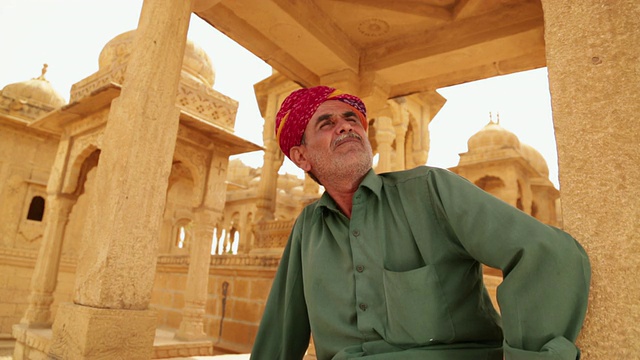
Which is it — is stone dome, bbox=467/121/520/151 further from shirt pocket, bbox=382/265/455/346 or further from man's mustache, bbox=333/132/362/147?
shirt pocket, bbox=382/265/455/346

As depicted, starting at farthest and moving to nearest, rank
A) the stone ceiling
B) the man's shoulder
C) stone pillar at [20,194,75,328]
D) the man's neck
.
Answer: stone pillar at [20,194,75,328] < the stone ceiling < the man's neck < the man's shoulder

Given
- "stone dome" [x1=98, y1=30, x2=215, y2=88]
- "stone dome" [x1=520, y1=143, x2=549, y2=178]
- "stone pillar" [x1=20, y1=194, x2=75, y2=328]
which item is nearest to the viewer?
"stone pillar" [x1=20, y1=194, x2=75, y2=328]

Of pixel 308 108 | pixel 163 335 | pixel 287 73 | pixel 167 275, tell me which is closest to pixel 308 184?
pixel 167 275

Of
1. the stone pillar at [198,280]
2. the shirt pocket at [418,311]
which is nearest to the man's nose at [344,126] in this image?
the shirt pocket at [418,311]

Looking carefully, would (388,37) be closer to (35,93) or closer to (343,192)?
(343,192)

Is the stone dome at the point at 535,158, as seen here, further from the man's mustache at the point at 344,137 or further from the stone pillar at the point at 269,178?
the man's mustache at the point at 344,137

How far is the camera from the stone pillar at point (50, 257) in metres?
6.86

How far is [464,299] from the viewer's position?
3.79 feet

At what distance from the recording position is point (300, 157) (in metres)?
1.73

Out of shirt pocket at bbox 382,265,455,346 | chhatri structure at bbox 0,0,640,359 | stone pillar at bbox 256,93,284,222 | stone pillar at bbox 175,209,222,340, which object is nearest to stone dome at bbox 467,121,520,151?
chhatri structure at bbox 0,0,640,359

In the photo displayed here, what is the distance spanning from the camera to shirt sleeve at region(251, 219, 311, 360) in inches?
60.3

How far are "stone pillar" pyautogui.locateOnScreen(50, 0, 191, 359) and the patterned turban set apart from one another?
1353mm

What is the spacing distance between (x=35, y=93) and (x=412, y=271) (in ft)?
48.6

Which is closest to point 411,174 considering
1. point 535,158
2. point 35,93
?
point 35,93
